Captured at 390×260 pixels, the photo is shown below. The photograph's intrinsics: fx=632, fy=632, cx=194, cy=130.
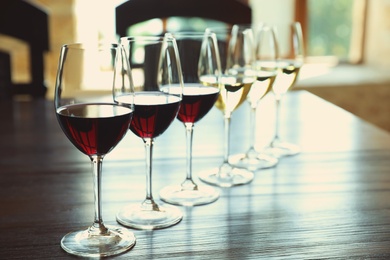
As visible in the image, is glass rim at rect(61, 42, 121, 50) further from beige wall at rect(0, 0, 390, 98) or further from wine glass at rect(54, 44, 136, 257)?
beige wall at rect(0, 0, 390, 98)

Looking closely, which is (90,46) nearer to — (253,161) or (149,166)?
(149,166)

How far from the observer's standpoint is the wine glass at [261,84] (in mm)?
971

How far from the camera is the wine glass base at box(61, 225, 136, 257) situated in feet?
2.12

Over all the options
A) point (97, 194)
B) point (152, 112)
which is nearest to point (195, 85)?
point (152, 112)

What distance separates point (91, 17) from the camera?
10.1ft

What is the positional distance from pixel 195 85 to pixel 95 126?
0.23 m

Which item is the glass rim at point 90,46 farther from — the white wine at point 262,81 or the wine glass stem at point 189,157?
the white wine at point 262,81

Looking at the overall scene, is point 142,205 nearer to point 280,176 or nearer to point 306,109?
point 280,176

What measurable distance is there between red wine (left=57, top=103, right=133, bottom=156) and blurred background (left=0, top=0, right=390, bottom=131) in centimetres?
217

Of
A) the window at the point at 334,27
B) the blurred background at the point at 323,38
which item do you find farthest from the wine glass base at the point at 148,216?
the window at the point at 334,27

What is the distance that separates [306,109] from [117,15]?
2.08 feet

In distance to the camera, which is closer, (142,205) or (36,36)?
(142,205)

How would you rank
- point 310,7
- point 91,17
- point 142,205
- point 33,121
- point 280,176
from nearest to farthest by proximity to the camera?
point 142,205
point 280,176
point 33,121
point 91,17
point 310,7

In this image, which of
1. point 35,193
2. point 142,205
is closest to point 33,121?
point 35,193
